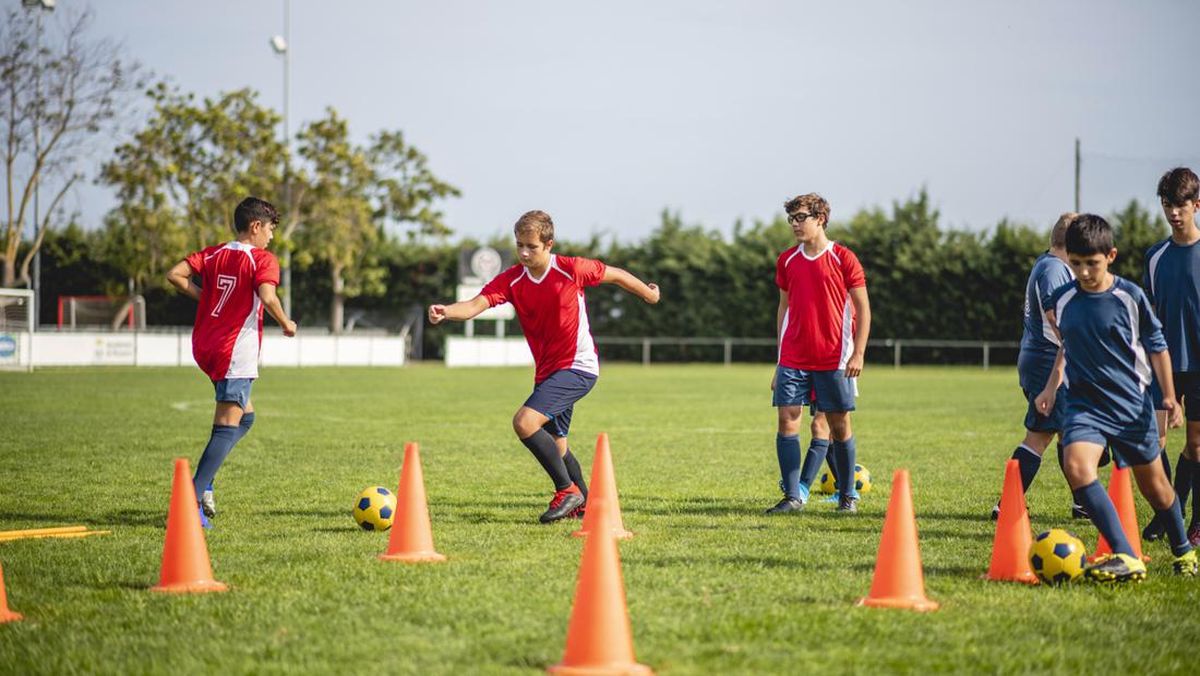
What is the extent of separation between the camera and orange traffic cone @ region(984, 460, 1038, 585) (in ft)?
19.5

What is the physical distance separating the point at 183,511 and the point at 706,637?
249 cm

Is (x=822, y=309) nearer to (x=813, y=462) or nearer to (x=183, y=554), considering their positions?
(x=813, y=462)

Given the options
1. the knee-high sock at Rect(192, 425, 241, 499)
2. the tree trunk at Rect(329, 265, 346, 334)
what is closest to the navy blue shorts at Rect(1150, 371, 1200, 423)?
the knee-high sock at Rect(192, 425, 241, 499)

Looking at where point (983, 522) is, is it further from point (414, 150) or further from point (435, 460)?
point (414, 150)

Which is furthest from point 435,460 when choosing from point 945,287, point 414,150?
point 414,150

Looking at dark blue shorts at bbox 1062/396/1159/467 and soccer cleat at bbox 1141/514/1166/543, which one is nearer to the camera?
dark blue shorts at bbox 1062/396/1159/467

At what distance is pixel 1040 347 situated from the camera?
7973 millimetres

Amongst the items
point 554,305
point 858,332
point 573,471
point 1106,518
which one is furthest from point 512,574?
point 858,332

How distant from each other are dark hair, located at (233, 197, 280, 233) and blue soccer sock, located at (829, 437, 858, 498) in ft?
13.5

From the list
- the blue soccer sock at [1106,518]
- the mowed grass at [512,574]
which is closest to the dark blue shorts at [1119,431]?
the blue soccer sock at [1106,518]

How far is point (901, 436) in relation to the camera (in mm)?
14602

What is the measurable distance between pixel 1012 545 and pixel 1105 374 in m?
0.94

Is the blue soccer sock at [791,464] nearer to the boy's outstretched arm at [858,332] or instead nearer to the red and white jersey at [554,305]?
the boy's outstretched arm at [858,332]

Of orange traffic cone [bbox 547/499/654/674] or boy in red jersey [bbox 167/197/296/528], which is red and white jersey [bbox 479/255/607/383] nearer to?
boy in red jersey [bbox 167/197/296/528]
